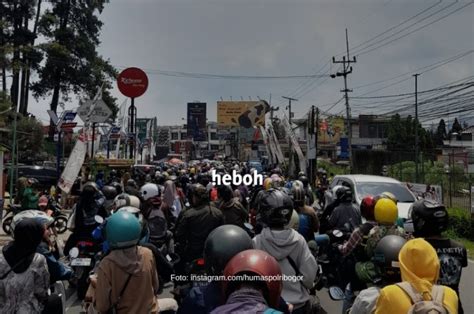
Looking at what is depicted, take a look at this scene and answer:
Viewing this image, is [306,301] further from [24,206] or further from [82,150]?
[82,150]

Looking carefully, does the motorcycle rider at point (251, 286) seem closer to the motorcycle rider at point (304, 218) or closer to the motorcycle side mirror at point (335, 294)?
the motorcycle side mirror at point (335, 294)

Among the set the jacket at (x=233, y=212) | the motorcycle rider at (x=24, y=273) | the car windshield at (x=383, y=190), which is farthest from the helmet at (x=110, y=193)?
the car windshield at (x=383, y=190)

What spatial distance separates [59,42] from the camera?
132 feet

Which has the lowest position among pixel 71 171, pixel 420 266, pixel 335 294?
pixel 335 294

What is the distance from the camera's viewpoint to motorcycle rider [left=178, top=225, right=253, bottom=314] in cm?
305

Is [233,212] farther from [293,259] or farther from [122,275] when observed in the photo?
[122,275]

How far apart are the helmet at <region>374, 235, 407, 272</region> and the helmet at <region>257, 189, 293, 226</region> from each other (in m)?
0.91

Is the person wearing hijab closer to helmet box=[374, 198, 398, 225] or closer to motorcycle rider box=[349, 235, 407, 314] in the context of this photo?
motorcycle rider box=[349, 235, 407, 314]

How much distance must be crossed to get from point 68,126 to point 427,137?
54.2m

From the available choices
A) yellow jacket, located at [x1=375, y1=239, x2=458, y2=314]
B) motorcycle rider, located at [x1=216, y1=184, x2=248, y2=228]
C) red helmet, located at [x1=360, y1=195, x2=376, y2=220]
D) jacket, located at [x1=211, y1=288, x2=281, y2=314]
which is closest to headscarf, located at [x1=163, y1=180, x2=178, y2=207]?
motorcycle rider, located at [x1=216, y1=184, x2=248, y2=228]

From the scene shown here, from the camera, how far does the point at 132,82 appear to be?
1936cm

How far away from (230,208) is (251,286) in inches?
207

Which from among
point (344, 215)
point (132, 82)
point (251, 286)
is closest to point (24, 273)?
point (251, 286)

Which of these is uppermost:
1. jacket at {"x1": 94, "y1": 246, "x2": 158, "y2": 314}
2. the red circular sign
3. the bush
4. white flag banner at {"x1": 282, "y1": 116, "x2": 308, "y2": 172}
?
the red circular sign
